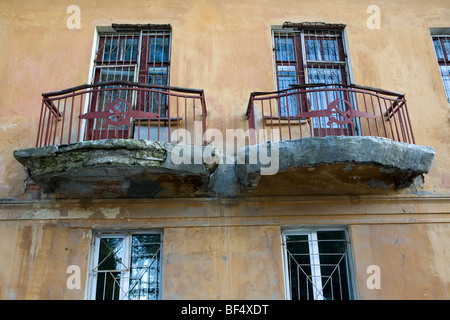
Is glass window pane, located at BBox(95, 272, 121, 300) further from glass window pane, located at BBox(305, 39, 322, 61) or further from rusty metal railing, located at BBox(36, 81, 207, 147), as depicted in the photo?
glass window pane, located at BBox(305, 39, 322, 61)

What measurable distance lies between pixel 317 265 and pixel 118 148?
305cm

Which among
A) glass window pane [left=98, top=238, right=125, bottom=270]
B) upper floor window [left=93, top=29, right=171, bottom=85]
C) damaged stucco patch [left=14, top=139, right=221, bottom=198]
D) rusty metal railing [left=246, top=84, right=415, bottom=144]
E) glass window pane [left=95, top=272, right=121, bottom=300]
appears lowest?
glass window pane [left=95, top=272, right=121, bottom=300]

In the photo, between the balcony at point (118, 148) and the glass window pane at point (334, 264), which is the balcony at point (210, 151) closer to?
the balcony at point (118, 148)

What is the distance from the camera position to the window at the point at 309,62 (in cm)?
726

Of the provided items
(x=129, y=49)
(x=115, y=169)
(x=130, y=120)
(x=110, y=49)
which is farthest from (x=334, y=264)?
(x=110, y=49)

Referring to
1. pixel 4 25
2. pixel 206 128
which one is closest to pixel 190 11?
pixel 206 128

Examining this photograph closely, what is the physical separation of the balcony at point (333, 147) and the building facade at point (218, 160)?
0.03 metres

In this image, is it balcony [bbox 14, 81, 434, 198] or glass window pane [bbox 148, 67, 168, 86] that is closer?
balcony [bbox 14, 81, 434, 198]

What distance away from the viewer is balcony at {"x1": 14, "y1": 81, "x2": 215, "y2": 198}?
18.5 ft

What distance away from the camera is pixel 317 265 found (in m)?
6.06

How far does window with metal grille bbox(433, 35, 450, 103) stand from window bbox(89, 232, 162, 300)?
5.37m

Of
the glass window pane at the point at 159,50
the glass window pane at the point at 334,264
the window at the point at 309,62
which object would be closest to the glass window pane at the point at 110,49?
the glass window pane at the point at 159,50

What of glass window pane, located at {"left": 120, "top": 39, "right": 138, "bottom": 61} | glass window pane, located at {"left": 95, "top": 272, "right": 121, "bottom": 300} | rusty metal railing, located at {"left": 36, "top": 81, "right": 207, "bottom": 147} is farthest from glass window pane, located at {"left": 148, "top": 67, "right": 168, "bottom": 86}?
glass window pane, located at {"left": 95, "top": 272, "right": 121, "bottom": 300}
